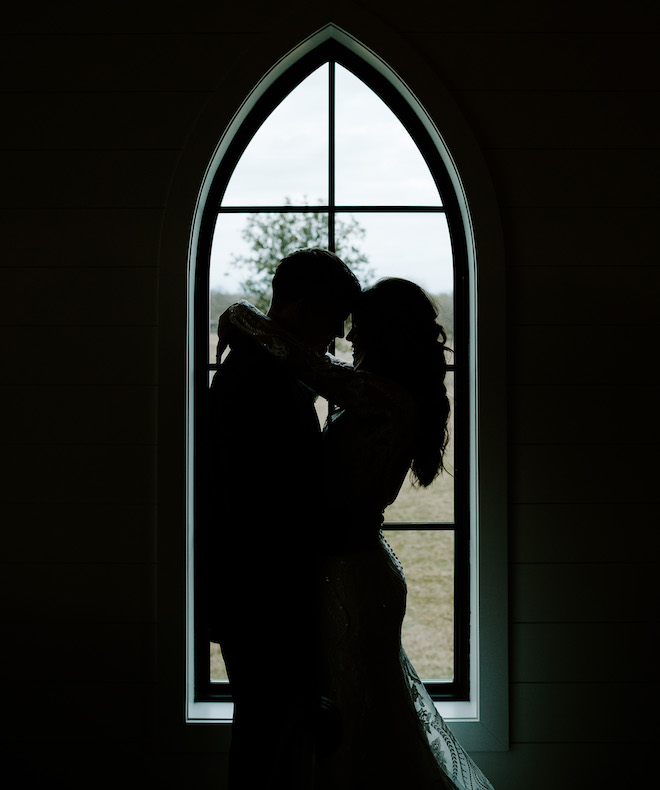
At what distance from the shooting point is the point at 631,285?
192 cm

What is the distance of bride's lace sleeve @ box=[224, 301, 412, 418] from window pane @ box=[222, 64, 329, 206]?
83 centimetres

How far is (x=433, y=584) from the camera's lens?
82.1 inches

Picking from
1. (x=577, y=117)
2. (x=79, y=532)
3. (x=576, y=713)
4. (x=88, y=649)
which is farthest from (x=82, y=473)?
(x=577, y=117)

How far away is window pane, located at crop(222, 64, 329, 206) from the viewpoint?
81.2 inches

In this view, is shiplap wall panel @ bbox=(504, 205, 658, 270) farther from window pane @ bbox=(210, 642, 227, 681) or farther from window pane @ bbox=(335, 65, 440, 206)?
window pane @ bbox=(210, 642, 227, 681)

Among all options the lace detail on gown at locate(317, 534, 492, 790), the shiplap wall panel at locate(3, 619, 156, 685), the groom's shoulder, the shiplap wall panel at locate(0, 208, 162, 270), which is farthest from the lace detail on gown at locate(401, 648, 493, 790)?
the shiplap wall panel at locate(0, 208, 162, 270)

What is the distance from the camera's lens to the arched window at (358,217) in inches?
80.7

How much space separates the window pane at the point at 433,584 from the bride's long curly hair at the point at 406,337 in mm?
679

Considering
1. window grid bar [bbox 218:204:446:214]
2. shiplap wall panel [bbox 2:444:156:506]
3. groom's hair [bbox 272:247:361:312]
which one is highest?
window grid bar [bbox 218:204:446:214]

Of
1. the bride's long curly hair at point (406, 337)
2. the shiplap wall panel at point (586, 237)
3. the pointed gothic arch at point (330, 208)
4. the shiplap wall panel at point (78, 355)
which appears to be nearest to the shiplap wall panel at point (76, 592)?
the pointed gothic arch at point (330, 208)

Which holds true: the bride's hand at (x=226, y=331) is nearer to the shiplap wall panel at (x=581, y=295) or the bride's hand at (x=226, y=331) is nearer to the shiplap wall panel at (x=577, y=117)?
the shiplap wall panel at (x=581, y=295)

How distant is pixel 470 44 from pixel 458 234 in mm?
569

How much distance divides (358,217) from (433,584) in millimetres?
1248

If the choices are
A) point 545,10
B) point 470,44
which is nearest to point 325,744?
point 470,44
